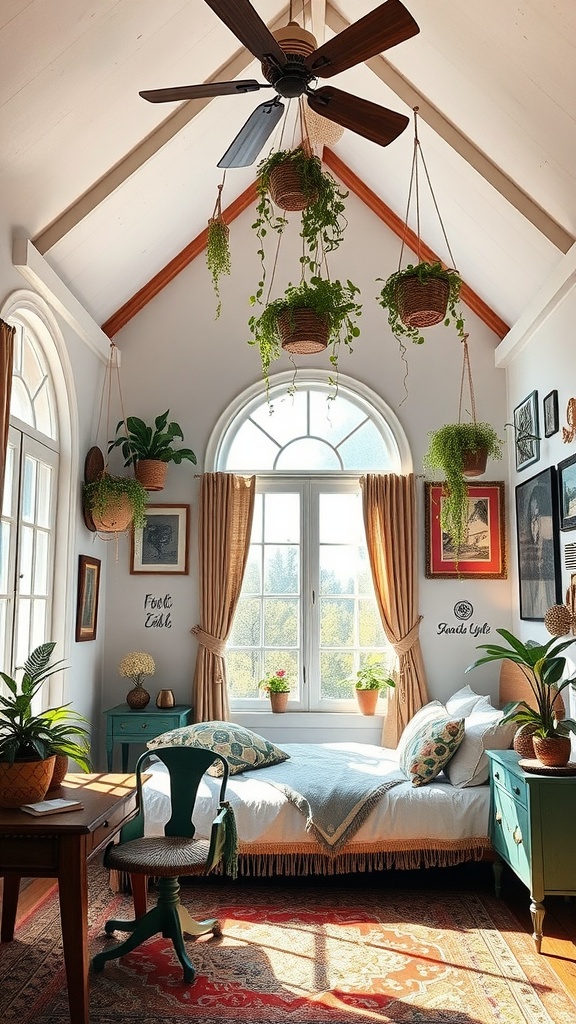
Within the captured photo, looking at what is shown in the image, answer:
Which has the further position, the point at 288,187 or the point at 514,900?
the point at 514,900

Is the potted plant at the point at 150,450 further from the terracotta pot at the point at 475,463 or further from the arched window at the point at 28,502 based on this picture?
the terracotta pot at the point at 475,463

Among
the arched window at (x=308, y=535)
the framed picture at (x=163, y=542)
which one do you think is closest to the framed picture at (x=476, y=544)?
the arched window at (x=308, y=535)

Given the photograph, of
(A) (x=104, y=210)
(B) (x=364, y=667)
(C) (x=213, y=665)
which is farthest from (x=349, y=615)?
(A) (x=104, y=210)

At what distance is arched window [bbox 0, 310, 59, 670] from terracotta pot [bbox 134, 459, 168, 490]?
71cm

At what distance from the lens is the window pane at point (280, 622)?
605 centimetres

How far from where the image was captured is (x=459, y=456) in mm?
5434

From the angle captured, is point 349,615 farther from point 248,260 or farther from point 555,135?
point 555,135

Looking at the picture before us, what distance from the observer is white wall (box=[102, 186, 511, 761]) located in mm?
5938

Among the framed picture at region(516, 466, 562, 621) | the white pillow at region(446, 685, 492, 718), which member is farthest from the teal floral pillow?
the framed picture at region(516, 466, 562, 621)

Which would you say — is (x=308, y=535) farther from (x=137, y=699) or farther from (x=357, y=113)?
(x=357, y=113)

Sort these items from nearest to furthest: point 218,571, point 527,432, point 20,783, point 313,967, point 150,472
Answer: point 20,783
point 313,967
point 527,432
point 150,472
point 218,571

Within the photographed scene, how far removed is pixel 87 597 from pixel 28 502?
97 cm

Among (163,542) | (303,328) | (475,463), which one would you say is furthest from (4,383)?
(475,463)

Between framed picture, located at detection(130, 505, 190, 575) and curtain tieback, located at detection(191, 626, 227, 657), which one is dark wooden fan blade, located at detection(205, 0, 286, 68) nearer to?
framed picture, located at detection(130, 505, 190, 575)
